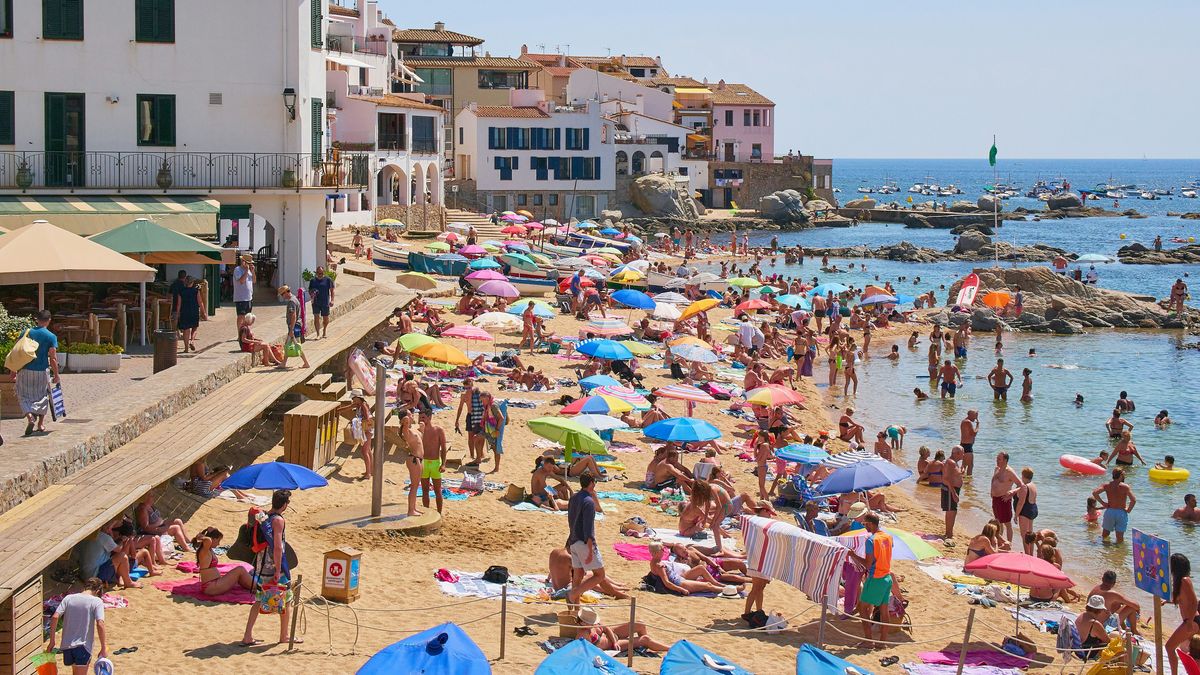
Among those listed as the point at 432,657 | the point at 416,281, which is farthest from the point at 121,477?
the point at 416,281

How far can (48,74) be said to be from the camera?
89.1ft

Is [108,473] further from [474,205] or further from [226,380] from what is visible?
[474,205]

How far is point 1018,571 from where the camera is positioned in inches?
570

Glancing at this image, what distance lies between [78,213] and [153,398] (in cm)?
882

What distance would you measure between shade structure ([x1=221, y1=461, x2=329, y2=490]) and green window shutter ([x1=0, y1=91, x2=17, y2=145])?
49.9 ft

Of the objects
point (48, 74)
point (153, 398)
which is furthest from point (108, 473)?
point (48, 74)

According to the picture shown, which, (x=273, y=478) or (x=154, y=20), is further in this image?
(x=154, y=20)

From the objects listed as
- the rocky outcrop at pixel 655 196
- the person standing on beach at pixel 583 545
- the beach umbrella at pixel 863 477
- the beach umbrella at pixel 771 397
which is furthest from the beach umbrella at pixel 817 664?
the rocky outcrop at pixel 655 196

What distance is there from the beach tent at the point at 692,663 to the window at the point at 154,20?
21.1m

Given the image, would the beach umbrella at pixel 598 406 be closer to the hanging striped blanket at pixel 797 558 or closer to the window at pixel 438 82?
the hanging striped blanket at pixel 797 558

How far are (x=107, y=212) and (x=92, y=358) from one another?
6.04m

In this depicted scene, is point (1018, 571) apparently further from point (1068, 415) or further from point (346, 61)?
point (346, 61)

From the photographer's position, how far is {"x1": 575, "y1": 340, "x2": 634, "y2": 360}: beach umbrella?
26.6m

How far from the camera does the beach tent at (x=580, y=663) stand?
10172 millimetres
